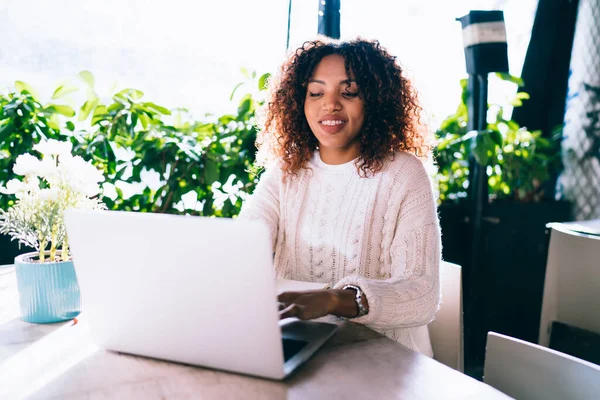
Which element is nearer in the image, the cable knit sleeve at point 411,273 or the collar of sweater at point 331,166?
the cable knit sleeve at point 411,273

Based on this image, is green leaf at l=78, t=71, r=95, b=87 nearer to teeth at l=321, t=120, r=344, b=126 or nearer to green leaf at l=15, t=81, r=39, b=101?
green leaf at l=15, t=81, r=39, b=101

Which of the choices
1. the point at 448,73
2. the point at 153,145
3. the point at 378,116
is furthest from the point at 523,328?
the point at 153,145

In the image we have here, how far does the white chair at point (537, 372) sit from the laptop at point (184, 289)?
43cm

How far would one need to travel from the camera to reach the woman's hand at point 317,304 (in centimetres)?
95

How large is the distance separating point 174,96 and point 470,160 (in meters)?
1.61

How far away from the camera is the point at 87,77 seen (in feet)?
6.45

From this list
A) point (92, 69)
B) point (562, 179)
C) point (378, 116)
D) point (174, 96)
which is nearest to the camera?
point (378, 116)

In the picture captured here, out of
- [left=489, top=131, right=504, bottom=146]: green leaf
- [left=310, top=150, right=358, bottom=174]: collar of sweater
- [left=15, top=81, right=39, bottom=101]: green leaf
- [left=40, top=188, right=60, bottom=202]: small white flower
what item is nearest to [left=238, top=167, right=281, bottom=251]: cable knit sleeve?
[left=310, top=150, right=358, bottom=174]: collar of sweater

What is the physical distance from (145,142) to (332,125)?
0.87 meters

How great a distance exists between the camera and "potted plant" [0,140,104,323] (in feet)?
3.47

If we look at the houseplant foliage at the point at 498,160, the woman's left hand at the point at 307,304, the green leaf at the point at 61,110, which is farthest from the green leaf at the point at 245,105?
the woman's left hand at the point at 307,304

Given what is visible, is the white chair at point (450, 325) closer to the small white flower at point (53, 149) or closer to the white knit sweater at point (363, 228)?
the white knit sweater at point (363, 228)

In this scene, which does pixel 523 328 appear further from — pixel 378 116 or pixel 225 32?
pixel 225 32

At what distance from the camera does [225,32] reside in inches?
96.1
